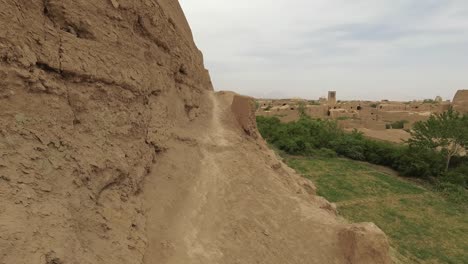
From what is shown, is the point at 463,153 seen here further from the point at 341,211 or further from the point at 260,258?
the point at 260,258

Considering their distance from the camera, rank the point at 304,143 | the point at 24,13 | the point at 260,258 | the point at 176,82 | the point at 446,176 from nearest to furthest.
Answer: the point at 24,13 < the point at 260,258 < the point at 176,82 < the point at 446,176 < the point at 304,143

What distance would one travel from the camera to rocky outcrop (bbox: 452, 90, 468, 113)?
3807 cm

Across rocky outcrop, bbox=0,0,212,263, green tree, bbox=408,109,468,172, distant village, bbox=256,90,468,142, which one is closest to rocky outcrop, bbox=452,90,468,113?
distant village, bbox=256,90,468,142

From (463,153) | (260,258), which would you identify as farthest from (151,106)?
(463,153)

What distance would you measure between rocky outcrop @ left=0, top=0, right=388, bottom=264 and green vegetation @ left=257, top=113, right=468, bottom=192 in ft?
50.9

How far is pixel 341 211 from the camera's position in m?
14.3

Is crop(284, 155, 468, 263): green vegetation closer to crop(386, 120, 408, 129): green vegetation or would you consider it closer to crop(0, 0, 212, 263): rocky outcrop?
crop(0, 0, 212, 263): rocky outcrop

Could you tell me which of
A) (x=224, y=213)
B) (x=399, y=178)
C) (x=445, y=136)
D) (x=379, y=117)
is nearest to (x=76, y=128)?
(x=224, y=213)

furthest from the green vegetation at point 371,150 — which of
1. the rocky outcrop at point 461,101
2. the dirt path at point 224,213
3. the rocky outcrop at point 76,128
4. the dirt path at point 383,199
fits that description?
the rocky outcrop at point 461,101

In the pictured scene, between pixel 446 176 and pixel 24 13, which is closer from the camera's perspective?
pixel 24 13

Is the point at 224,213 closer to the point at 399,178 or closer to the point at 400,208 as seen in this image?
the point at 400,208

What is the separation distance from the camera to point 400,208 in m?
15.4

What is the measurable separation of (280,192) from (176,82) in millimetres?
3388

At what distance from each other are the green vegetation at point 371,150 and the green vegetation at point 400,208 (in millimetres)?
1199
